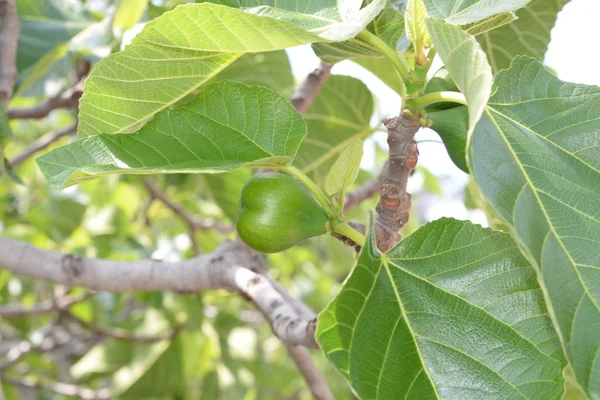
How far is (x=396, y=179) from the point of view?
0.76 meters

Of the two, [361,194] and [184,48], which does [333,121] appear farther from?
[184,48]

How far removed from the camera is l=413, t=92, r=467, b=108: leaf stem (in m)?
0.65

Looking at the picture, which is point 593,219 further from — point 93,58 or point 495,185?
point 93,58

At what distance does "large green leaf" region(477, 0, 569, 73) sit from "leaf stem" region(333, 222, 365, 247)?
1.53 feet

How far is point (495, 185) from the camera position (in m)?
0.57

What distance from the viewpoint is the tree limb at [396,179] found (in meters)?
0.73

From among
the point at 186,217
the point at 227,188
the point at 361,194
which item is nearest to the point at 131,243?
the point at 186,217

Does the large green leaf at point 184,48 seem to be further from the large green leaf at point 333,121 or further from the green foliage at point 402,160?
the large green leaf at point 333,121

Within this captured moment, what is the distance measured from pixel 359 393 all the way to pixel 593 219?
0.91ft

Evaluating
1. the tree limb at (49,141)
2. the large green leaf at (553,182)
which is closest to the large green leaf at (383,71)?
the large green leaf at (553,182)

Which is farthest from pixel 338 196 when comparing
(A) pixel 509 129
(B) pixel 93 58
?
(B) pixel 93 58

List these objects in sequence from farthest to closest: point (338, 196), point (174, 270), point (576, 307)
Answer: point (174, 270) → point (338, 196) → point (576, 307)

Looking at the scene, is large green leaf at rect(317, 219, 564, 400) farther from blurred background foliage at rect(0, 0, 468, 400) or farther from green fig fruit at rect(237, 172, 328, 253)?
blurred background foliage at rect(0, 0, 468, 400)

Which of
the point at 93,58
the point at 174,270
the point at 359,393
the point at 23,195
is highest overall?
the point at 359,393
